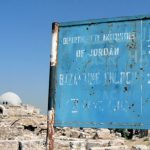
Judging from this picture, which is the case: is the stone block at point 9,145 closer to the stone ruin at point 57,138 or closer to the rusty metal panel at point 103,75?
the stone ruin at point 57,138

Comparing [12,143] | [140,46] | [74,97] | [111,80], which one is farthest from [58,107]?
[12,143]

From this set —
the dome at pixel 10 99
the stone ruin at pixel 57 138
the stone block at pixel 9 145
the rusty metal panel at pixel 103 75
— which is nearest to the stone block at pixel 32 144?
the stone ruin at pixel 57 138

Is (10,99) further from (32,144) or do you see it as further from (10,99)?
(32,144)

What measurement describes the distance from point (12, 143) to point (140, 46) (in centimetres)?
727

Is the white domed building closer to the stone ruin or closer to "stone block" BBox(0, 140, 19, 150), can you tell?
the stone ruin

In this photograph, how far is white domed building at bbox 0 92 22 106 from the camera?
48.9 meters

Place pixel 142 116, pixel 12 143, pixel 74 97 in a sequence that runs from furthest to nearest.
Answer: pixel 12 143
pixel 74 97
pixel 142 116

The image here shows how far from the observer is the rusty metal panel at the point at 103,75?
4469 millimetres

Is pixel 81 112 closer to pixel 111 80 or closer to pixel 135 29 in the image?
pixel 111 80

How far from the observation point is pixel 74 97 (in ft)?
15.5

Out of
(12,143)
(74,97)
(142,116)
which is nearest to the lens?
(142,116)

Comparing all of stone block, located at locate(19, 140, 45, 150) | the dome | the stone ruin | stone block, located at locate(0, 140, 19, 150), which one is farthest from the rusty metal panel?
the dome

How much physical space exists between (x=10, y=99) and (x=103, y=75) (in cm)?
4576

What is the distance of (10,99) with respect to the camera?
49625mm
